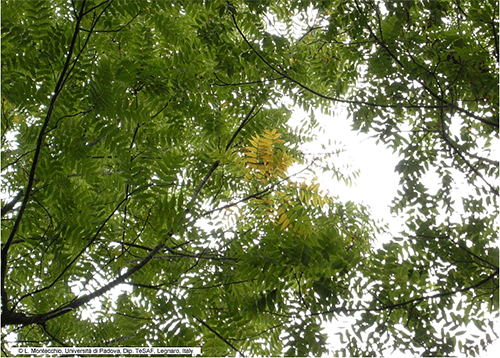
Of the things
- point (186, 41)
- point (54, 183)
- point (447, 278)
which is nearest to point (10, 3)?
point (186, 41)

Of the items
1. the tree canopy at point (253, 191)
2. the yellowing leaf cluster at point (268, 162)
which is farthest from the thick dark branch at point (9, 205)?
the yellowing leaf cluster at point (268, 162)

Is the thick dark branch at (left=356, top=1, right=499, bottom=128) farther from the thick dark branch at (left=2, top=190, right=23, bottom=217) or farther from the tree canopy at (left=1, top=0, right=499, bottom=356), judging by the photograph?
the thick dark branch at (left=2, top=190, right=23, bottom=217)

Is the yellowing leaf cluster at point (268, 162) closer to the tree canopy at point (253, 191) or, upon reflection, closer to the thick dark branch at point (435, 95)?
the tree canopy at point (253, 191)

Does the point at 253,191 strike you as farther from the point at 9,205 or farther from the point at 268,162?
the point at 9,205

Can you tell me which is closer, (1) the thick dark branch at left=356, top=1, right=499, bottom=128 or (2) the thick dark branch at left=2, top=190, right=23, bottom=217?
(1) the thick dark branch at left=356, top=1, right=499, bottom=128

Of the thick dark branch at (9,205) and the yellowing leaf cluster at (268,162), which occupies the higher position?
the thick dark branch at (9,205)

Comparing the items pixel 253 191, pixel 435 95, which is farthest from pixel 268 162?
pixel 435 95

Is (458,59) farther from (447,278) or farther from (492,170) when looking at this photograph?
Result: (447,278)

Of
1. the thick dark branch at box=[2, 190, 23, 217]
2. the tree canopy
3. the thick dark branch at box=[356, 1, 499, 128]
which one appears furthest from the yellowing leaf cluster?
the thick dark branch at box=[2, 190, 23, 217]

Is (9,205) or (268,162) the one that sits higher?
(9,205)

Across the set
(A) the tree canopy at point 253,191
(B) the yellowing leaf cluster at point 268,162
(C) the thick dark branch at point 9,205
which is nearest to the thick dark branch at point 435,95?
(A) the tree canopy at point 253,191

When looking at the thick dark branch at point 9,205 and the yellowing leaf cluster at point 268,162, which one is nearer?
the yellowing leaf cluster at point 268,162

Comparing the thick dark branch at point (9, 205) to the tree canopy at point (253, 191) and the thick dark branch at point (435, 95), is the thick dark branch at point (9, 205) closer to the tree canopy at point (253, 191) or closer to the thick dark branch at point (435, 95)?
the tree canopy at point (253, 191)

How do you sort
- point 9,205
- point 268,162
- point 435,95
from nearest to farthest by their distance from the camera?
point 435,95 < point 268,162 < point 9,205
